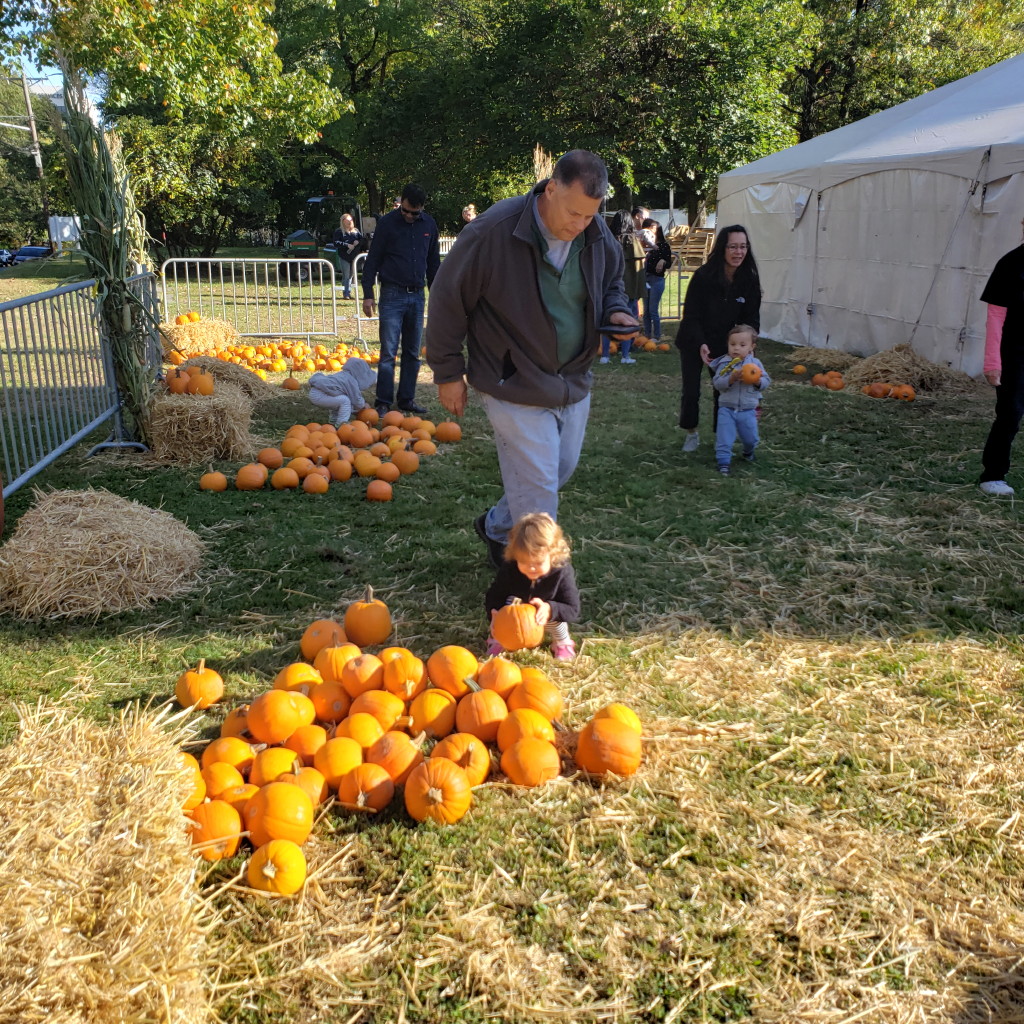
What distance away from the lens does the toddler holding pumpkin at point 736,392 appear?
291 inches

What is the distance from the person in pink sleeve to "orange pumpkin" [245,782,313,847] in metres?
5.94

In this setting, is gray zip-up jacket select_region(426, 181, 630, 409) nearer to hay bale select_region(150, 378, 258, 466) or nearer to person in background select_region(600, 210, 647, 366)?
hay bale select_region(150, 378, 258, 466)

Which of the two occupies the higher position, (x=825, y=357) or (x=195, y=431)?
(x=195, y=431)

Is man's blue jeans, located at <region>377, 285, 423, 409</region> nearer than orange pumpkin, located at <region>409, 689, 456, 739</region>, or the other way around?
orange pumpkin, located at <region>409, 689, 456, 739</region>

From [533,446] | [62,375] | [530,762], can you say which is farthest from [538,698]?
[62,375]

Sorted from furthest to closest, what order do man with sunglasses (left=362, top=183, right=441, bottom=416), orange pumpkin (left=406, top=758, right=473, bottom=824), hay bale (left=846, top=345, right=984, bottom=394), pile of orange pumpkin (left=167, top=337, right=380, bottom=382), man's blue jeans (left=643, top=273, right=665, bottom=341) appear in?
man's blue jeans (left=643, top=273, right=665, bottom=341) → pile of orange pumpkin (left=167, top=337, right=380, bottom=382) → hay bale (left=846, top=345, right=984, bottom=394) → man with sunglasses (left=362, top=183, right=441, bottom=416) → orange pumpkin (left=406, top=758, right=473, bottom=824)

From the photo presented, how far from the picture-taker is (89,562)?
503cm

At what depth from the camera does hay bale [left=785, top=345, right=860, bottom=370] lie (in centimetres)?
1319

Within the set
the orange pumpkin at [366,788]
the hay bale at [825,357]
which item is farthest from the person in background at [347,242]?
the orange pumpkin at [366,788]

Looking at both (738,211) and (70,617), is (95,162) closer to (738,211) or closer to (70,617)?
(70,617)

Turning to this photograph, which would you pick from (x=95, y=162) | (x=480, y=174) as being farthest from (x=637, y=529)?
(x=480, y=174)

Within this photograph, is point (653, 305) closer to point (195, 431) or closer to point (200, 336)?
point (200, 336)

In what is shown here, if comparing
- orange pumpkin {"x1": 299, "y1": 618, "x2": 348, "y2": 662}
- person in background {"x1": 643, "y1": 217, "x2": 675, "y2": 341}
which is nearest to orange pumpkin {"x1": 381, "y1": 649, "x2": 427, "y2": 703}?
orange pumpkin {"x1": 299, "y1": 618, "x2": 348, "y2": 662}

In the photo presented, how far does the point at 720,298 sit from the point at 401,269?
339 cm
